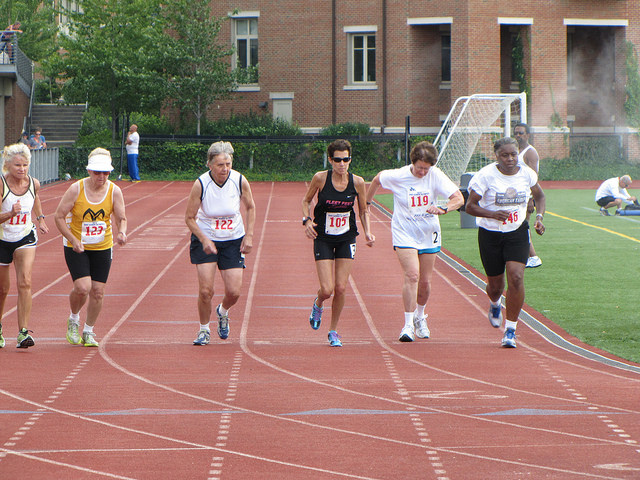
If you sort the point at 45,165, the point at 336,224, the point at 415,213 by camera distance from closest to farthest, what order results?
the point at 336,224, the point at 415,213, the point at 45,165

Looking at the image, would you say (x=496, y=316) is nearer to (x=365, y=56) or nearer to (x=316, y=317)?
(x=316, y=317)

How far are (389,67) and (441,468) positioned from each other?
35.4 meters

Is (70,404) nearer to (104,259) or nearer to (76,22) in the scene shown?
(104,259)

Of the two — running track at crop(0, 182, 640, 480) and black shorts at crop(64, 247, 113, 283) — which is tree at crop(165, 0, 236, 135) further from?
black shorts at crop(64, 247, 113, 283)

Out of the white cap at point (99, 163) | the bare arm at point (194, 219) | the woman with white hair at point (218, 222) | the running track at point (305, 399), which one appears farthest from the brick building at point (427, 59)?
the white cap at point (99, 163)

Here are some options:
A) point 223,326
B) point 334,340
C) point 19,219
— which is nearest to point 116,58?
point 19,219

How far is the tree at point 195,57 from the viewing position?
1449 inches

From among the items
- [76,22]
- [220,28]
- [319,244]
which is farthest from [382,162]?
[319,244]

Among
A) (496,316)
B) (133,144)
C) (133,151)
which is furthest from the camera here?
(133,151)

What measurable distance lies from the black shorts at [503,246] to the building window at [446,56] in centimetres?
3193

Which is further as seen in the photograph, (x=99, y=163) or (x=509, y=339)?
(x=509, y=339)

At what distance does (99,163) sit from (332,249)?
228 centimetres

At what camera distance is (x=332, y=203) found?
8.58m

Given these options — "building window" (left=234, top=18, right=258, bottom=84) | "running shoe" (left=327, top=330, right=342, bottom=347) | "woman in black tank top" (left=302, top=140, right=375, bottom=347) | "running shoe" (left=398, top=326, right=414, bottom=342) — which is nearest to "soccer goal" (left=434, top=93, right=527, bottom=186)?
"building window" (left=234, top=18, right=258, bottom=84)
